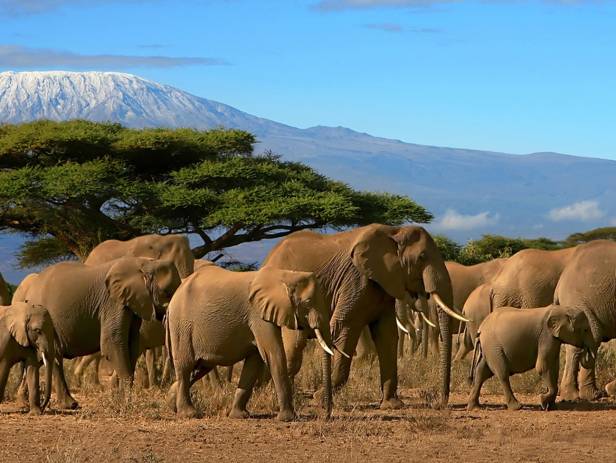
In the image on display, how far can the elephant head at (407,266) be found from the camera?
14.3m

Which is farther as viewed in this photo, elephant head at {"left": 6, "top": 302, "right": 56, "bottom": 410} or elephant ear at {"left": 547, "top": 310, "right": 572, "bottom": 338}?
elephant ear at {"left": 547, "top": 310, "right": 572, "bottom": 338}

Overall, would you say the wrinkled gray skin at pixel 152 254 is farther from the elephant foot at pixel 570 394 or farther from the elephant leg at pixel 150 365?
the elephant foot at pixel 570 394

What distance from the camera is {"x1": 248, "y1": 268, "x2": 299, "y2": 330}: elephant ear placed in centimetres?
1250

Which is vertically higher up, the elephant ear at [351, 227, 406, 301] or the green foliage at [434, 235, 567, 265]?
the elephant ear at [351, 227, 406, 301]

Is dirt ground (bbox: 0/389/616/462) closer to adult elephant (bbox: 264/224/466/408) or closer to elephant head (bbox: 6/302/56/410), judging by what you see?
elephant head (bbox: 6/302/56/410)

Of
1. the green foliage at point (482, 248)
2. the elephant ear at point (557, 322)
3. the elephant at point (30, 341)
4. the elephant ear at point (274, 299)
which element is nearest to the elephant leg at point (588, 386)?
the elephant ear at point (557, 322)

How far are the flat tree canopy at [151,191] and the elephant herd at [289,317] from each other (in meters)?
19.6

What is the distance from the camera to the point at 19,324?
1350cm

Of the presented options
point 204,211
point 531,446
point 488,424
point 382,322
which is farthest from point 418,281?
point 204,211

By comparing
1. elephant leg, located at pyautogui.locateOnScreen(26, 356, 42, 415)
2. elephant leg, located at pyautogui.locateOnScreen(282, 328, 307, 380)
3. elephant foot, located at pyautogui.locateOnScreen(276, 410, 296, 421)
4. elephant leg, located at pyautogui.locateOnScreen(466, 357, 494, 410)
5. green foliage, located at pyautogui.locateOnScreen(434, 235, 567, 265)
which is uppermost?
elephant leg, located at pyautogui.locateOnScreen(282, 328, 307, 380)

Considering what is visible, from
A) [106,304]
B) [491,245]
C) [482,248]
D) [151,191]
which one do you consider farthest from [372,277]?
[491,245]

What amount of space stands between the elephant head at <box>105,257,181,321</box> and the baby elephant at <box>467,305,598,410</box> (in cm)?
329

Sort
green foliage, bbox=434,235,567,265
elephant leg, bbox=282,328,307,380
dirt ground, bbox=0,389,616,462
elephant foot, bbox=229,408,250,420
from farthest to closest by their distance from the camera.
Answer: green foliage, bbox=434,235,567,265 < elephant leg, bbox=282,328,307,380 < elephant foot, bbox=229,408,250,420 < dirt ground, bbox=0,389,616,462

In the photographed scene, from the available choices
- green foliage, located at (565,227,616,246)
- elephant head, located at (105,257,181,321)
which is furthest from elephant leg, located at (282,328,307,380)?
green foliage, located at (565,227,616,246)
